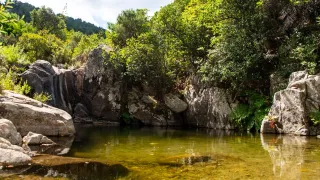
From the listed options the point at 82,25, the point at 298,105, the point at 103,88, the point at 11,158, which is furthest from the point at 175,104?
the point at 82,25

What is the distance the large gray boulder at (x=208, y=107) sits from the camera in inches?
787

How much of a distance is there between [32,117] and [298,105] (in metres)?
12.4

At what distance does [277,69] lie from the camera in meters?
18.2

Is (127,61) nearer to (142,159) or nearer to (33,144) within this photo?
(33,144)

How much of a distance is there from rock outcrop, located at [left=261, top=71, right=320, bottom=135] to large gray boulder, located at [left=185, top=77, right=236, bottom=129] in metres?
4.24

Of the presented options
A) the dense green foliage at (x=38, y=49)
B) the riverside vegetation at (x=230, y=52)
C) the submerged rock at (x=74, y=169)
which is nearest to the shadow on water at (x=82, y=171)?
the submerged rock at (x=74, y=169)

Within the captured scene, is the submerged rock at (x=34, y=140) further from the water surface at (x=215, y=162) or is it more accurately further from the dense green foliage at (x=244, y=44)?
the dense green foliage at (x=244, y=44)

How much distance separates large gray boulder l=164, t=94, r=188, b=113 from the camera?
2289 centimetres

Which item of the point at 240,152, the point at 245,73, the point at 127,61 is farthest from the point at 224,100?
the point at 240,152

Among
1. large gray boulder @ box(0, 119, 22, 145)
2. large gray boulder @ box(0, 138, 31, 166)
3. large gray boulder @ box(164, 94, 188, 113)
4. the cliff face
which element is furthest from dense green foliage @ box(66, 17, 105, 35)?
large gray boulder @ box(0, 138, 31, 166)

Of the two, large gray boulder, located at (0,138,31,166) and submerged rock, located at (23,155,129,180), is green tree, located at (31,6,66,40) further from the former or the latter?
submerged rock, located at (23,155,129,180)

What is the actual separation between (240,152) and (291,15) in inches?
520

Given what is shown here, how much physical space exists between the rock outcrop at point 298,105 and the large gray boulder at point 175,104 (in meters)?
8.02

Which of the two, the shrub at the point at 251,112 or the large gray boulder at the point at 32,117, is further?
the shrub at the point at 251,112
